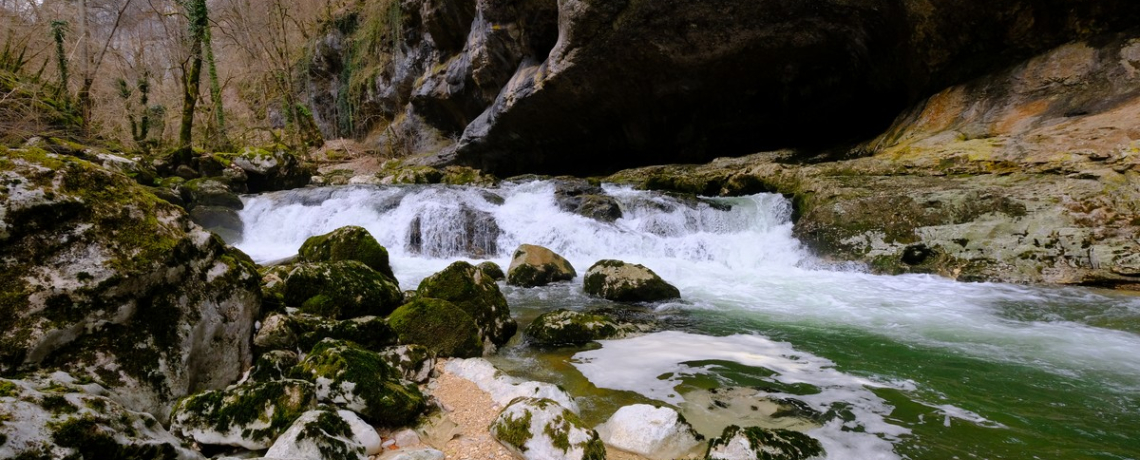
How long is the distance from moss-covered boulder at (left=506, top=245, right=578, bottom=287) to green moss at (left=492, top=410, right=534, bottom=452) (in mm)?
5089

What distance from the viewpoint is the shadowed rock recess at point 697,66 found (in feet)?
34.2

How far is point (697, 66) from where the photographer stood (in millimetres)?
14516

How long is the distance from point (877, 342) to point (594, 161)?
54.1 ft

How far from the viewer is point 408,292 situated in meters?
5.80

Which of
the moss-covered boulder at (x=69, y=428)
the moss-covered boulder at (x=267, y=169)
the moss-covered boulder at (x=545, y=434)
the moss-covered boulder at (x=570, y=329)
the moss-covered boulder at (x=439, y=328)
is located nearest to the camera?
the moss-covered boulder at (x=69, y=428)

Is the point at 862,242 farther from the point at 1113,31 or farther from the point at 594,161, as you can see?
the point at 594,161

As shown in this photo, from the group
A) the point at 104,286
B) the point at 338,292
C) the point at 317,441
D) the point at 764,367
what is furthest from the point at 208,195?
the point at 764,367

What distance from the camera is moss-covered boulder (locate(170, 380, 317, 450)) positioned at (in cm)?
238

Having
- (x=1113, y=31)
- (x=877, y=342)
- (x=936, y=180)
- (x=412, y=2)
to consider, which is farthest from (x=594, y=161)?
(x=877, y=342)

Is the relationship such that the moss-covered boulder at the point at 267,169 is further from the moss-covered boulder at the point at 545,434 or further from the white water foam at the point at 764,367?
the moss-covered boulder at the point at 545,434

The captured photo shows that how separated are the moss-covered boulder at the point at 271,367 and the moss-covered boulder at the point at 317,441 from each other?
3.06 ft

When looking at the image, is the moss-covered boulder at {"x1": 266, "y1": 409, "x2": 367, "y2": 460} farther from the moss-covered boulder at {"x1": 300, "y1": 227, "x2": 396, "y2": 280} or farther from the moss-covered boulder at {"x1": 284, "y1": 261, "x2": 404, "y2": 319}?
the moss-covered boulder at {"x1": 300, "y1": 227, "x2": 396, "y2": 280}

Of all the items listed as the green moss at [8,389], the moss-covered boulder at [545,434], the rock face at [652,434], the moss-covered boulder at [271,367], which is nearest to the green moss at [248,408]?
the moss-covered boulder at [271,367]

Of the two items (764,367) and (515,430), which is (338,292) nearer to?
(515,430)
